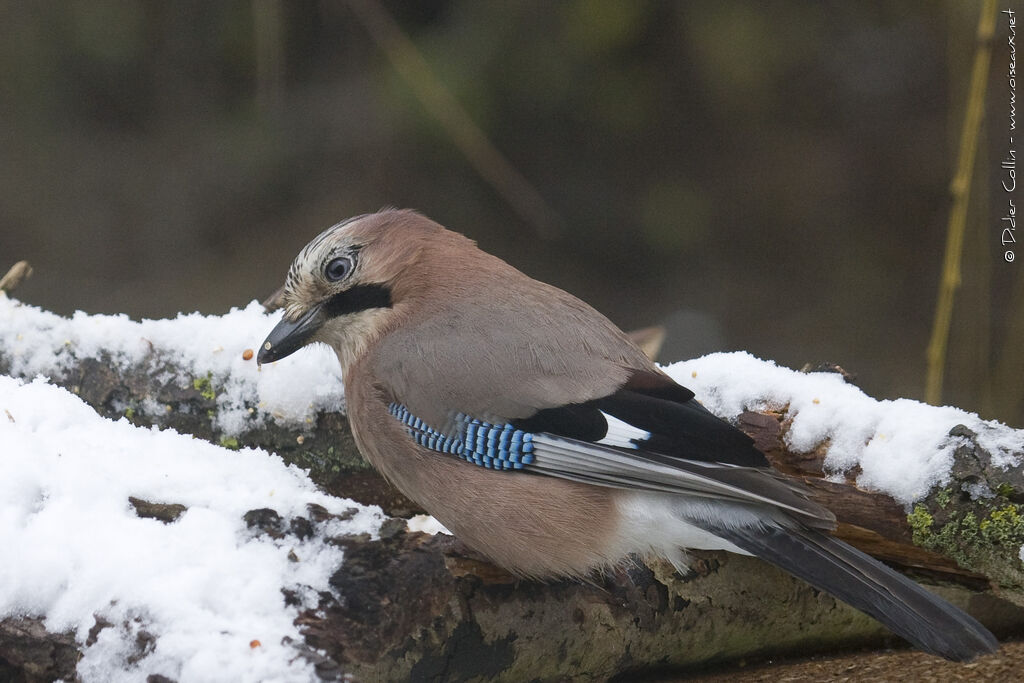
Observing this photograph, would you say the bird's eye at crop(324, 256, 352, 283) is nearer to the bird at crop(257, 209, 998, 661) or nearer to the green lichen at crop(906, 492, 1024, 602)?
the bird at crop(257, 209, 998, 661)

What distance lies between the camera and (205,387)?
9.80 ft

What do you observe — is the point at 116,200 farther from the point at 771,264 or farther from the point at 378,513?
the point at 378,513

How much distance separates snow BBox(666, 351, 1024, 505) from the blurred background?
254 centimetres

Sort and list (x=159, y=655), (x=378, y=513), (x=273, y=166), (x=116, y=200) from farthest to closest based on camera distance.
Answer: (x=116, y=200) < (x=273, y=166) < (x=378, y=513) < (x=159, y=655)

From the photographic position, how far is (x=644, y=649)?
8.23ft

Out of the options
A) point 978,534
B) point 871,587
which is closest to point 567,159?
point 978,534

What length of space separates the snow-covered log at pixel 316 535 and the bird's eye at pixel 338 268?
15.0 inches

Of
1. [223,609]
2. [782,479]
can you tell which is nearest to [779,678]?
[782,479]

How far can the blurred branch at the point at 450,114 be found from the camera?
10.9ft

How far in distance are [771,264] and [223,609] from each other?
14.1 feet

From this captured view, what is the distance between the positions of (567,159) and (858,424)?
3.44 meters

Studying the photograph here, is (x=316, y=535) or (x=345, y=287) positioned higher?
(x=345, y=287)

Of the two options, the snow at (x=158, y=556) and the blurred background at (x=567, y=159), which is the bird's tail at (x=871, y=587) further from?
the blurred background at (x=567, y=159)

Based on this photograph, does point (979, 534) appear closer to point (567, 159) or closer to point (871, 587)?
point (871, 587)
